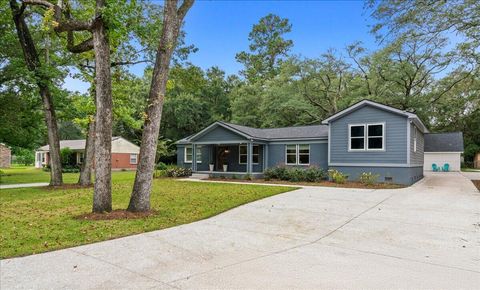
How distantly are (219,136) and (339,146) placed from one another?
26.8ft

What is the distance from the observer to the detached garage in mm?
29297

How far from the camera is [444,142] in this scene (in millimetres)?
29750

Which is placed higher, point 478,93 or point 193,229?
point 478,93

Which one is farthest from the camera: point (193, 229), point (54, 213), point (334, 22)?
point (334, 22)

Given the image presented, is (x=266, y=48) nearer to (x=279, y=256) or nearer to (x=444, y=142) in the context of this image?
(x=444, y=142)

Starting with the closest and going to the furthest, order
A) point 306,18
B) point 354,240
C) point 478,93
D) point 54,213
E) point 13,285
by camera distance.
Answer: point 13,285 → point 354,240 → point 54,213 → point 306,18 → point 478,93

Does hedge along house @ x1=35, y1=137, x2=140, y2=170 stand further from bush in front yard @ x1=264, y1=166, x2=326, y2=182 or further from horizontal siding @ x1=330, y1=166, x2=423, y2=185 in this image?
horizontal siding @ x1=330, y1=166, x2=423, y2=185

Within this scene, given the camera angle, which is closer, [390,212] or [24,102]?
[390,212]

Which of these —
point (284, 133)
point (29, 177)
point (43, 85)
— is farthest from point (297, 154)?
point (29, 177)

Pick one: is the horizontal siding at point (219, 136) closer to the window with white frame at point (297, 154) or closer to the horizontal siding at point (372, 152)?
the window with white frame at point (297, 154)

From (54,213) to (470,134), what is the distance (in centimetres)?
4965

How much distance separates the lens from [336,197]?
1113 cm

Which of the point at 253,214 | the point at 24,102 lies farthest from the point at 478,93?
the point at 24,102

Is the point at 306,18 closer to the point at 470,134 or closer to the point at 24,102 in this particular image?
the point at 24,102
